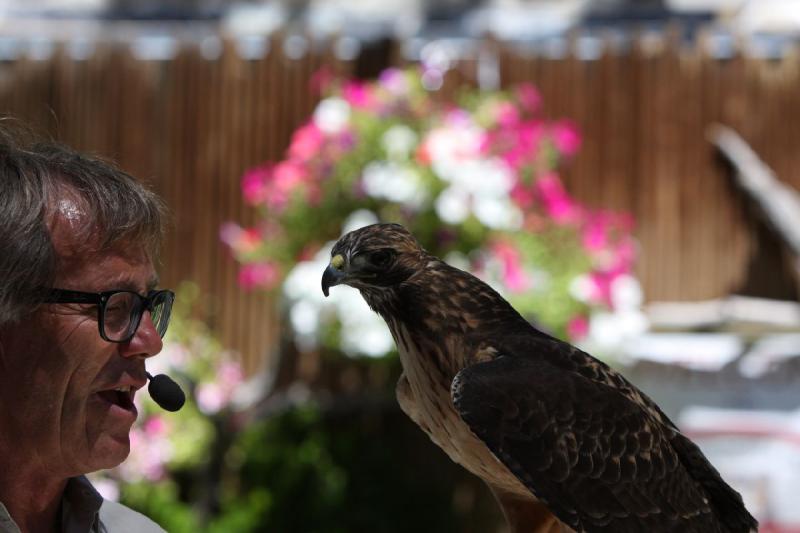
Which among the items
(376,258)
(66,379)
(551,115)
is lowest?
(66,379)

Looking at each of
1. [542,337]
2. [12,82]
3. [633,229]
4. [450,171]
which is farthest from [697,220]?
[542,337]

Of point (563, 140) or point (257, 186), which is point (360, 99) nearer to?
point (257, 186)

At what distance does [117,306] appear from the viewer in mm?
1759

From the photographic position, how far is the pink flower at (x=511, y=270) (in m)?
4.56

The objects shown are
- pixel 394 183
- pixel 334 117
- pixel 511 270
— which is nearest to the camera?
pixel 511 270

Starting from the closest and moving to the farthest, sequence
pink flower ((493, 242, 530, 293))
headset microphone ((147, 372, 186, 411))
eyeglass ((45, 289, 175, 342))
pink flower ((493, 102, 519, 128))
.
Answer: eyeglass ((45, 289, 175, 342)), headset microphone ((147, 372, 186, 411)), pink flower ((493, 242, 530, 293)), pink flower ((493, 102, 519, 128))

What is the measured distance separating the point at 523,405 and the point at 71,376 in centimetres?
68

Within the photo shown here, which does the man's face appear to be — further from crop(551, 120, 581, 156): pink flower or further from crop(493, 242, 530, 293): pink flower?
crop(551, 120, 581, 156): pink flower

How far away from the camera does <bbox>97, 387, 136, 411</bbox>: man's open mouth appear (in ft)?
5.81

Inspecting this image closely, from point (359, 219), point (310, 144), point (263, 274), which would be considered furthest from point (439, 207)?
point (263, 274)

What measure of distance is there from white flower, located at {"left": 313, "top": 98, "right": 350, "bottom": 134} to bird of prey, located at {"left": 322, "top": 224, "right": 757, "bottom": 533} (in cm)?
355

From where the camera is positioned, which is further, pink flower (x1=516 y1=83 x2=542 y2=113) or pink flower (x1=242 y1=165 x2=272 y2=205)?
pink flower (x1=516 y1=83 x2=542 y2=113)

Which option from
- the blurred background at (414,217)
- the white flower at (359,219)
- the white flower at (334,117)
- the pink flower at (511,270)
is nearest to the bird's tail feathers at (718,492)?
the blurred background at (414,217)

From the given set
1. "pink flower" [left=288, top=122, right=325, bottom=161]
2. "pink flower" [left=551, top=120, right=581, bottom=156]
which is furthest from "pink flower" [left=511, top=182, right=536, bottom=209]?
"pink flower" [left=288, top=122, right=325, bottom=161]
